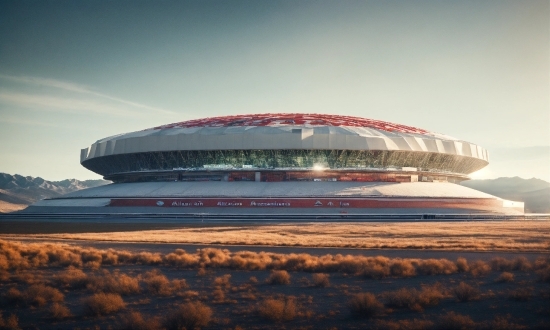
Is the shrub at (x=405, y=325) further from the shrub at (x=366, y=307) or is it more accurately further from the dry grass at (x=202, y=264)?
the dry grass at (x=202, y=264)

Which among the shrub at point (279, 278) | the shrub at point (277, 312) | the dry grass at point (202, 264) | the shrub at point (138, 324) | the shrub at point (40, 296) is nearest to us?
the shrub at point (138, 324)

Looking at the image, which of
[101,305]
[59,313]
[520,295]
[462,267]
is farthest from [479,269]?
[59,313]

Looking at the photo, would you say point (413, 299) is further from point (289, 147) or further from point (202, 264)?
point (289, 147)

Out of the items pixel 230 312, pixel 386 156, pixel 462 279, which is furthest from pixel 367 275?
pixel 386 156

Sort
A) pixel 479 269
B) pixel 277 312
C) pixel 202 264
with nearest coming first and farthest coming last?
pixel 277 312
pixel 479 269
pixel 202 264

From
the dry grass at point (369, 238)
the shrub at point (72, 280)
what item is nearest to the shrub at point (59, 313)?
the shrub at point (72, 280)

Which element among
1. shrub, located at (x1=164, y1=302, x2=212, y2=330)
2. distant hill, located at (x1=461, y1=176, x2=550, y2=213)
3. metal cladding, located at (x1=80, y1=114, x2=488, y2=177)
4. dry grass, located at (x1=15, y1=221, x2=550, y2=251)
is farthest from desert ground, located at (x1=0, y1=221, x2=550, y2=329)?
distant hill, located at (x1=461, y1=176, x2=550, y2=213)
